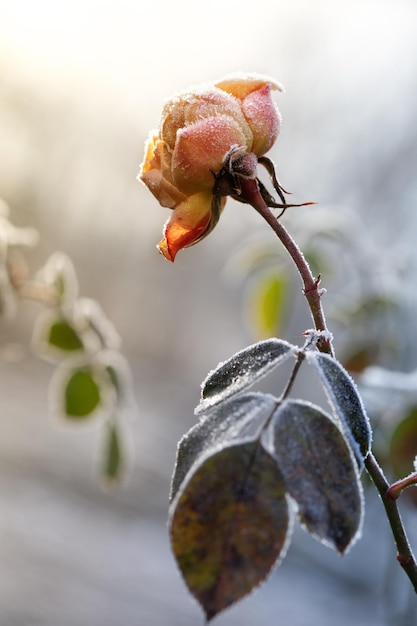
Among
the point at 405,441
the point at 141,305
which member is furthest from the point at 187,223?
the point at 141,305

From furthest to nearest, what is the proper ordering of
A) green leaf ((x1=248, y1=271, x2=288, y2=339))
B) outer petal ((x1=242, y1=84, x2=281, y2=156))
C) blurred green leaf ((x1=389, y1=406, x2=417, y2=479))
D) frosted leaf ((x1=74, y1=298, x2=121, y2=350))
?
green leaf ((x1=248, y1=271, x2=288, y2=339))
frosted leaf ((x1=74, y1=298, x2=121, y2=350))
blurred green leaf ((x1=389, y1=406, x2=417, y2=479))
outer petal ((x1=242, y1=84, x2=281, y2=156))

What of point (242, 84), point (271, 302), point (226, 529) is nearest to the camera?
point (226, 529)

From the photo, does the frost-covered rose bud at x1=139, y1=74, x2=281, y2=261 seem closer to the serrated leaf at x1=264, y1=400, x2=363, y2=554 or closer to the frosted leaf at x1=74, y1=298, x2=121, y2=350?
the serrated leaf at x1=264, y1=400, x2=363, y2=554

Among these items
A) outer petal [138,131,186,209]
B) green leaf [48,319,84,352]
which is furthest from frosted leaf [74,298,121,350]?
outer petal [138,131,186,209]

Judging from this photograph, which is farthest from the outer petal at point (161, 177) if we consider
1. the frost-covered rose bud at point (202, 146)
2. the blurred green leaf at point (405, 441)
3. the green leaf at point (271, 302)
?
the green leaf at point (271, 302)

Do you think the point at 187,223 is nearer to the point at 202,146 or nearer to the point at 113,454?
the point at 202,146
